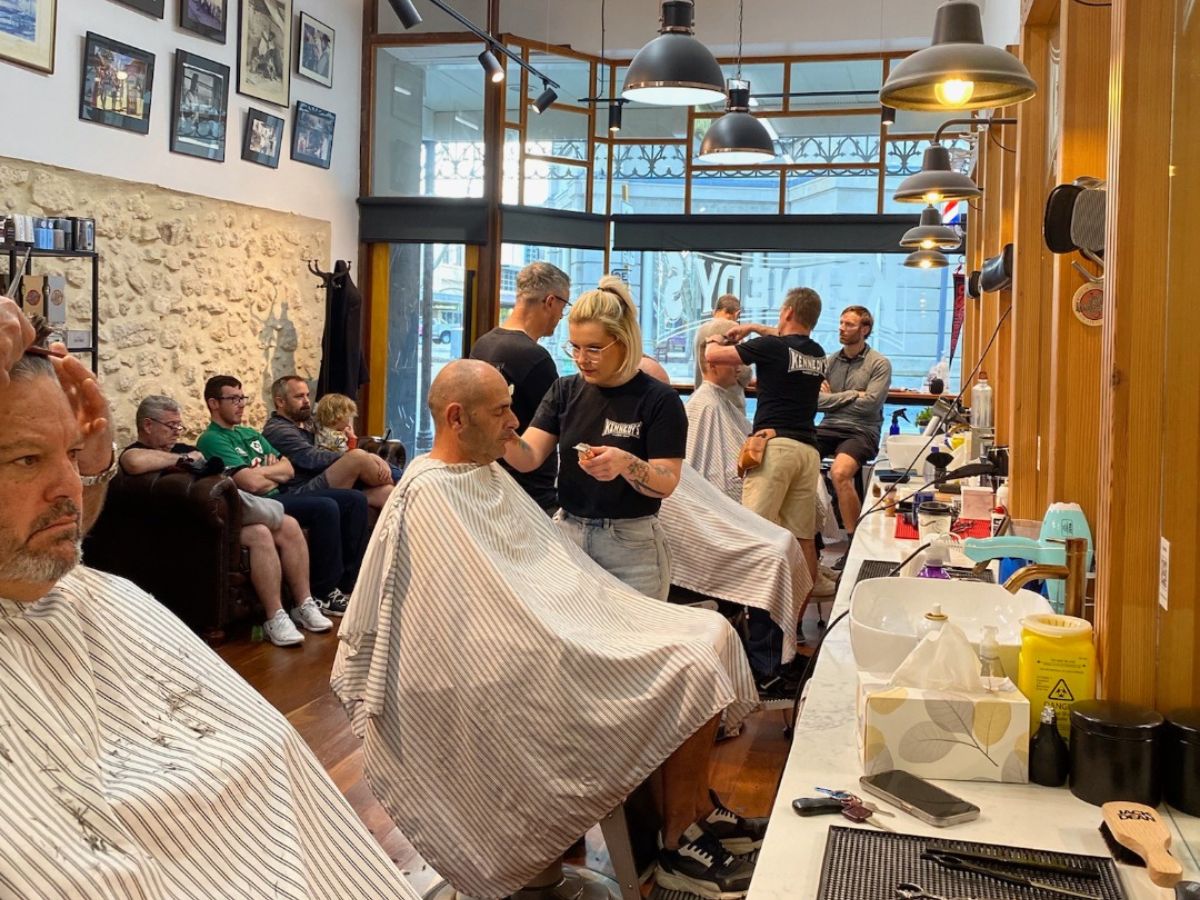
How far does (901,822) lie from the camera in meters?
1.55

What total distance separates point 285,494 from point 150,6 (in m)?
2.74

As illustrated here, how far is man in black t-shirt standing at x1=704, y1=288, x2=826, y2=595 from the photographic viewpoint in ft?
16.0

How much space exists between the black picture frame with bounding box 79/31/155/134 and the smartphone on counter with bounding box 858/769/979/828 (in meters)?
5.68

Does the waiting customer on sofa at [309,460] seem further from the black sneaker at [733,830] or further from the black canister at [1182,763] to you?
the black canister at [1182,763]

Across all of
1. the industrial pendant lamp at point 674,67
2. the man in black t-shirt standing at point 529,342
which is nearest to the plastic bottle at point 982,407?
the industrial pendant lamp at point 674,67

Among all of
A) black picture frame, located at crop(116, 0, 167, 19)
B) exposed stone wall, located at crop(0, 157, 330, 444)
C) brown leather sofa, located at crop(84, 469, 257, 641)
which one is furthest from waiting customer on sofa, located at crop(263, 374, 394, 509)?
black picture frame, located at crop(116, 0, 167, 19)

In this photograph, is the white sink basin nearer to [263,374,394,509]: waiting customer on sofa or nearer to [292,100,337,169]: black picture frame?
[263,374,394,509]: waiting customer on sofa

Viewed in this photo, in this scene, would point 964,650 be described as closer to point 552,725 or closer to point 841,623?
point 841,623

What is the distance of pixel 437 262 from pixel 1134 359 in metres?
7.88

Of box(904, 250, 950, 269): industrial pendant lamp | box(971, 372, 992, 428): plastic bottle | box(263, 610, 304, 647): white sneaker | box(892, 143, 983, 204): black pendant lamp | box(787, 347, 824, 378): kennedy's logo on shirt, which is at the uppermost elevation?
box(904, 250, 950, 269): industrial pendant lamp

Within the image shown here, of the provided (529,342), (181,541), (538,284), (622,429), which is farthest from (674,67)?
(181,541)

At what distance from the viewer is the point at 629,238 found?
9844mm

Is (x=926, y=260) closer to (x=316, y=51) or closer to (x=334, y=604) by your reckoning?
(x=334, y=604)

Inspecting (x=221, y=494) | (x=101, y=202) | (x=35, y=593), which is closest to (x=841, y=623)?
(x=35, y=593)
